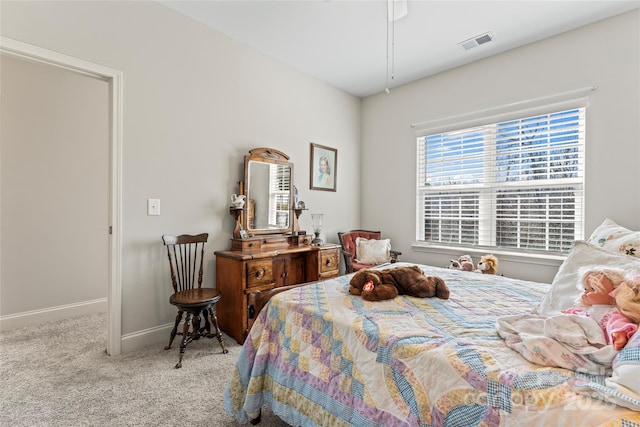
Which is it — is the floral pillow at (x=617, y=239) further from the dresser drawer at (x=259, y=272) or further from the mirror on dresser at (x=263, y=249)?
the dresser drawer at (x=259, y=272)

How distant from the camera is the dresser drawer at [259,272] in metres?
2.65

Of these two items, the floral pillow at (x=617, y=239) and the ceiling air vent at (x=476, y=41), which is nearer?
the floral pillow at (x=617, y=239)

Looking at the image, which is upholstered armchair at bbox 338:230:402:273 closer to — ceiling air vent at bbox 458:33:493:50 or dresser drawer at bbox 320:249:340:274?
dresser drawer at bbox 320:249:340:274

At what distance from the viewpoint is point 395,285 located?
173 cm

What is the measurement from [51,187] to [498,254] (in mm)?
4701

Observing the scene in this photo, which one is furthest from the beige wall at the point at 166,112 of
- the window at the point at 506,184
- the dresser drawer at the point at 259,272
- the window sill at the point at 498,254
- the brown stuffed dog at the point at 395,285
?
the window sill at the point at 498,254

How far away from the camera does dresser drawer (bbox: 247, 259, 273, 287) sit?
2.65 m

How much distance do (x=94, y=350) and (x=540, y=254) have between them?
4062 mm

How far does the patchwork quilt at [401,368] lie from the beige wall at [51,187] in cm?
262

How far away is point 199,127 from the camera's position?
2.83 meters

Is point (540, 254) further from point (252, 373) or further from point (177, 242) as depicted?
point (177, 242)

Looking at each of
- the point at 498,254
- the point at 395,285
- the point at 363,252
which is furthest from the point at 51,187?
the point at 498,254

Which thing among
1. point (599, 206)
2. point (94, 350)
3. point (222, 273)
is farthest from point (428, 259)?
point (94, 350)

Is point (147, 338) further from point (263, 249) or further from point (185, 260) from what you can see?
point (263, 249)
